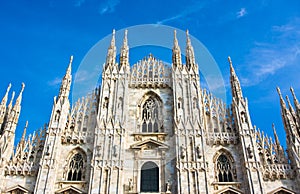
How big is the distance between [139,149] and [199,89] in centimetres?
663

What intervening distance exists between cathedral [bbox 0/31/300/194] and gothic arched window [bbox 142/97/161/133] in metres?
0.08

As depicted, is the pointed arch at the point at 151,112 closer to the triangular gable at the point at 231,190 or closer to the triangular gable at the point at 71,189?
the triangular gable at the point at 231,190

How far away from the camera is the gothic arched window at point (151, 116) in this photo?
2186cm

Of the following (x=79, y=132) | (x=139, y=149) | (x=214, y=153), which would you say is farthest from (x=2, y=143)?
(x=214, y=153)

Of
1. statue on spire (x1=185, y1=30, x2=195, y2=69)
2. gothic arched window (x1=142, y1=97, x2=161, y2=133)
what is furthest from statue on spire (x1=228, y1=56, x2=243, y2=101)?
gothic arched window (x1=142, y1=97, x2=161, y2=133)

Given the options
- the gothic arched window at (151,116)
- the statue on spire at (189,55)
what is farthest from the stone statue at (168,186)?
the statue on spire at (189,55)

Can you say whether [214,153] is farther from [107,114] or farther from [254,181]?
[107,114]

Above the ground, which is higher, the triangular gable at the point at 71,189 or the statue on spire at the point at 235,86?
the statue on spire at the point at 235,86

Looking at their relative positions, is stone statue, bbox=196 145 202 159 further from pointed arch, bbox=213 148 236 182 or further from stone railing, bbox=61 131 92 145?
stone railing, bbox=61 131 92 145

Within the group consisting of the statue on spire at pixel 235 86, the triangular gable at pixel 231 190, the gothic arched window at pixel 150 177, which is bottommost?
the triangular gable at pixel 231 190

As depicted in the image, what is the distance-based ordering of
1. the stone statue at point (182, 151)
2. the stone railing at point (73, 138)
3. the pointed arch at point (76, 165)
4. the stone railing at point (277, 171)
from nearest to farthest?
1. the stone railing at point (277, 171)
2. the stone statue at point (182, 151)
3. the pointed arch at point (76, 165)
4. the stone railing at point (73, 138)

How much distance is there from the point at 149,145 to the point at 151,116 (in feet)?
8.85

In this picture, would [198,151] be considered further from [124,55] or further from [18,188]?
[18,188]

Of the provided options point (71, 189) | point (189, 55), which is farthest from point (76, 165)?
point (189, 55)
